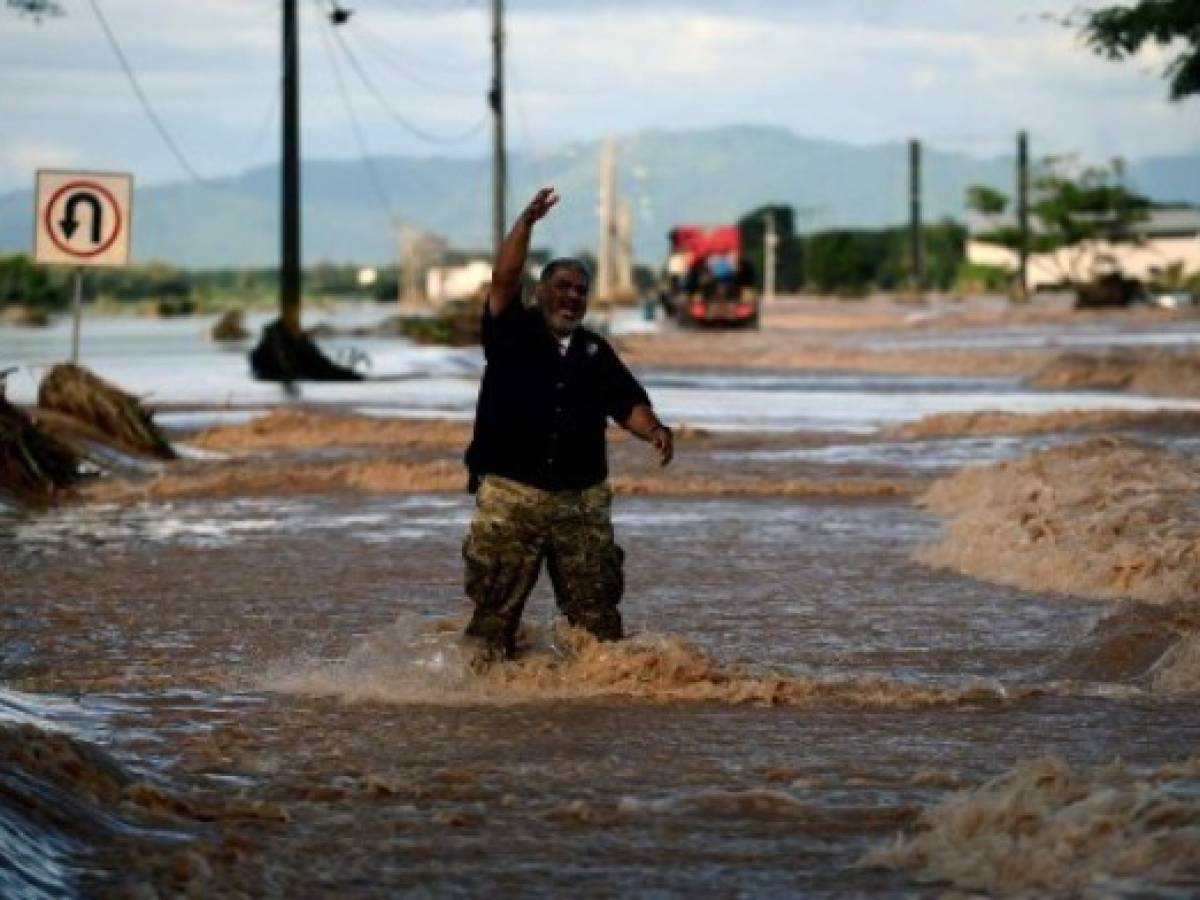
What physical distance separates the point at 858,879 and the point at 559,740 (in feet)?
7.99

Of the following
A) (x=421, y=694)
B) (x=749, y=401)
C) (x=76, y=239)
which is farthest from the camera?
(x=749, y=401)

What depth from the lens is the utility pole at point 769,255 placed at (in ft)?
557

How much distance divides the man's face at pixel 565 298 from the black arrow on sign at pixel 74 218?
54.6 feet

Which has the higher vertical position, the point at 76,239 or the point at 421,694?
the point at 76,239

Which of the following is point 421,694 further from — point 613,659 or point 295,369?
point 295,369

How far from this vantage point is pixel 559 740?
9.80 m

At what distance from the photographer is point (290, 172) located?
4712cm

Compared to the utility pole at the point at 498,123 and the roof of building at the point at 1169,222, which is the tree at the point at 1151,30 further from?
the roof of building at the point at 1169,222

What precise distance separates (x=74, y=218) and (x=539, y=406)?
55.0 feet

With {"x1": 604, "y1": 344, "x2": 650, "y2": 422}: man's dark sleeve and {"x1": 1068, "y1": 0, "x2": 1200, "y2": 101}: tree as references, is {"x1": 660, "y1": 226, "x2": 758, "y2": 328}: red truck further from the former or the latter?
{"x1": 604, "y1": 344, "x2": 650, "y2": 422}: man's dark sleeve

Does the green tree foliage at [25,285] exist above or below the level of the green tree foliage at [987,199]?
below

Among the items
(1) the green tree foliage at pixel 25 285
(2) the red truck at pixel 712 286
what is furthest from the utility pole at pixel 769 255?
(2) the red truck at pixel 712 286

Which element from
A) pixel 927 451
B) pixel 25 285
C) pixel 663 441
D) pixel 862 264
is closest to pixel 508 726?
pixel 663 441

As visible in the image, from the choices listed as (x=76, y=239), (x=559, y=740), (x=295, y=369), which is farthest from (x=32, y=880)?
(x=295, y=369)
